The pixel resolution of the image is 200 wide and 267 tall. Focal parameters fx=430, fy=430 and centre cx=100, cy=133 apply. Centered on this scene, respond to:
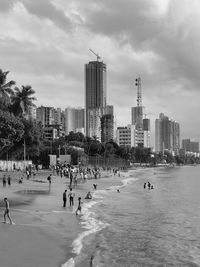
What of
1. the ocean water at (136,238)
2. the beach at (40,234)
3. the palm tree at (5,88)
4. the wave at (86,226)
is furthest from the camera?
the palm tree at (5,88)

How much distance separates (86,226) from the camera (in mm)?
29609

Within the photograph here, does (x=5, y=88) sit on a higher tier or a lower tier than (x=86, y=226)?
higher

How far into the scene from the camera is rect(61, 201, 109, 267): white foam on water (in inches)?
857

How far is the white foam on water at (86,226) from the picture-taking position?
21.8 m

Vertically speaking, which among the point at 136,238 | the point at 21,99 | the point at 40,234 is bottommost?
the point at 136,238

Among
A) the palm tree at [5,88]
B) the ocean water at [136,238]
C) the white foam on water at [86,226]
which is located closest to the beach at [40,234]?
the white foam on water at [86,226]

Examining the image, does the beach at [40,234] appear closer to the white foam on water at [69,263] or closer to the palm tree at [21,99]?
the white foam on water at [69,263]

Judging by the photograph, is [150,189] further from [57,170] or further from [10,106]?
[10,106]

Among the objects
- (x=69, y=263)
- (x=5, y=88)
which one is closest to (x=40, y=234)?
(x=69, y=263)

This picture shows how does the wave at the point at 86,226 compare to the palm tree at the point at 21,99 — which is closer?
the wave at the point at 86,226

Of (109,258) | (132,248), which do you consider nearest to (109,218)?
(132,248)

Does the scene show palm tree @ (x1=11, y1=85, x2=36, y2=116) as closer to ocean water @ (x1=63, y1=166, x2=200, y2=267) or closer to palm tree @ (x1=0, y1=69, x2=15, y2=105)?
palm tree @ (x1=0, y1=69, x2=15, y2=105)

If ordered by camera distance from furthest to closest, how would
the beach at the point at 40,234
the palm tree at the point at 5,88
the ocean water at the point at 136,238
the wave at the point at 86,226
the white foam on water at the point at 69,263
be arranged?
the palm tree at the point at 5,88, the wave at the point at 86,226, the ocean water at the point at 136,238, the beach at the point at 40,234, the white foam on water at the point at 69,263

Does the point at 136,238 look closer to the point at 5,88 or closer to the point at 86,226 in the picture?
the point at 86,226
